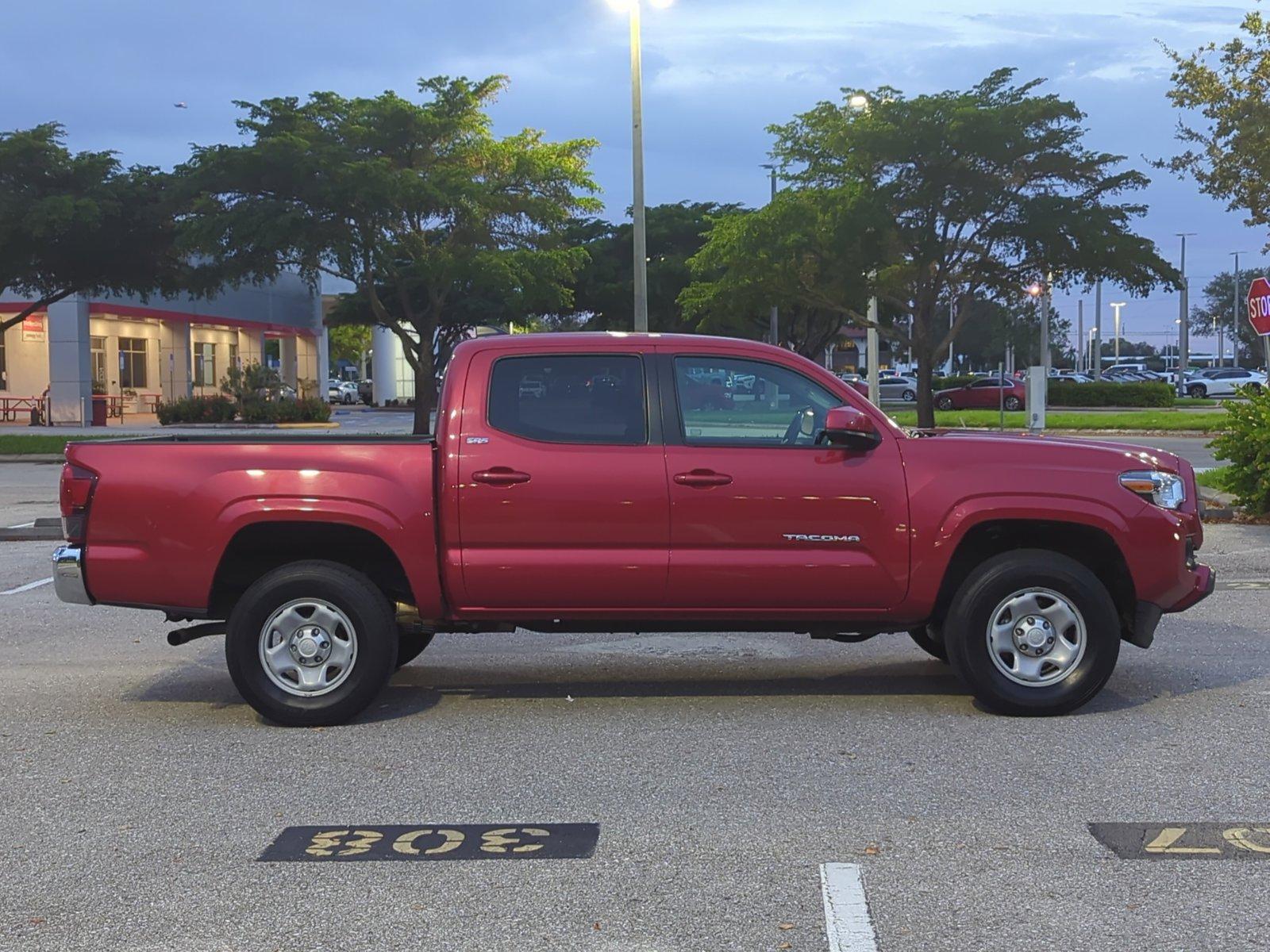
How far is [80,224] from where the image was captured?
30.5m

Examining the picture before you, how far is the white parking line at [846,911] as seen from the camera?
4184mm

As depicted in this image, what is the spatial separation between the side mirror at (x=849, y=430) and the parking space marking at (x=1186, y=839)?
2.25 meters

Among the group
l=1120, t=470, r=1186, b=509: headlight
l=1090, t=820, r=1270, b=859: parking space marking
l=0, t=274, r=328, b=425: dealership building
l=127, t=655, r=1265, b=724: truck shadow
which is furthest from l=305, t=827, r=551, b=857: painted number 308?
l=0, t=274, r=328, b=425: dealership building

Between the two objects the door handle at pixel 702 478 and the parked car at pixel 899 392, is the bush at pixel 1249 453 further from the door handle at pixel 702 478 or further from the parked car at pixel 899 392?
the parked car at pixel 899 392

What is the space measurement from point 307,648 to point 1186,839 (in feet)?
13.3

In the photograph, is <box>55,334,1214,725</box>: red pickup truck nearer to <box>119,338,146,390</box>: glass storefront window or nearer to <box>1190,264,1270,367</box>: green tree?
<box>119,338,146,390</box>: glass storefront window

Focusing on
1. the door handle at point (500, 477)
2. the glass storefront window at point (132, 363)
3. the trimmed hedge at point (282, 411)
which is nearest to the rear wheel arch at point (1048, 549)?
the door handle at point (500, 477)

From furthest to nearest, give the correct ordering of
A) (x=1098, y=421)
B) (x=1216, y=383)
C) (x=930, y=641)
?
(x=1216, y=383) < (x=1098, y=421) < (x=930, y=641)

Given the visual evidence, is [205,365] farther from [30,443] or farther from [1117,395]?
[1117,395]

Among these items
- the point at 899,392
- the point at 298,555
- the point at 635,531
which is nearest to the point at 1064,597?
the point at 635,531

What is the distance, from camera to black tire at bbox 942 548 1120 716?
693cm

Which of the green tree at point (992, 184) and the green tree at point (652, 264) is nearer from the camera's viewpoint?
the green tree at point (992, 184)

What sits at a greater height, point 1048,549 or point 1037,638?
point 1048,549

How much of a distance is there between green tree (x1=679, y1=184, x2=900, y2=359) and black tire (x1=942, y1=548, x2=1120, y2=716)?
27.8m
